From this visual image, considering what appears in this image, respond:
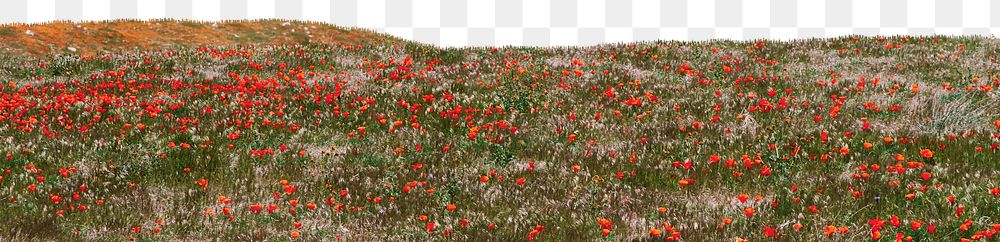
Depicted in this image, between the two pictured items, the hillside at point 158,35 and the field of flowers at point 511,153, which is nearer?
the field of flowers at point 511,153

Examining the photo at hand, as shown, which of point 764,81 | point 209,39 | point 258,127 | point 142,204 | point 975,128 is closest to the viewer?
point 142,204

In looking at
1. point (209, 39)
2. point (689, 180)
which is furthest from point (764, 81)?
point (209, 39)

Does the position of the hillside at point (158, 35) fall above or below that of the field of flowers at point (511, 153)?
above

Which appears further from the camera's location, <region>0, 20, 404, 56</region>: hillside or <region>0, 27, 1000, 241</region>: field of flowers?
<region>0, 20, 404, 56</region>: hillside

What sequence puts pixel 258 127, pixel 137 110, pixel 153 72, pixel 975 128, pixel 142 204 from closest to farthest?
pixel 142 204
pixel 975 128
pixel 258 127
pixel 137 110
pixel 153 72

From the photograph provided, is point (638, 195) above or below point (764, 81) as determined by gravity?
below

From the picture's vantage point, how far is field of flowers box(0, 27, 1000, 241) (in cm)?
694

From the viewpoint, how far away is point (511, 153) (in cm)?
924

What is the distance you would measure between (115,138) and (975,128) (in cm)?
1037

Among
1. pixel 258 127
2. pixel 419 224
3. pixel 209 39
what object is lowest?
pixel 419 224

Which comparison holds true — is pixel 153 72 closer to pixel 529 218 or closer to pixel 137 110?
pixel 137 110

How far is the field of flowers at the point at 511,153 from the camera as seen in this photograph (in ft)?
22.8

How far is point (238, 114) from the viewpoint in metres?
11.0

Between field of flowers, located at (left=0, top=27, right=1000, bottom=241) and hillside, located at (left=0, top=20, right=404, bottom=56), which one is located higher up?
hillside, located at (left=0, top=20, right=404, bottom=56)
